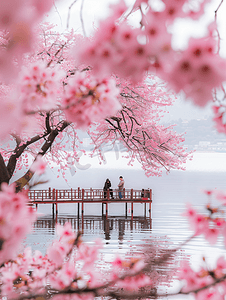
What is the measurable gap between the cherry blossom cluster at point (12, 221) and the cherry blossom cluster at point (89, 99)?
0.90 m

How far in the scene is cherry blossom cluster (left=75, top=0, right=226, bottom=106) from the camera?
1.59 m

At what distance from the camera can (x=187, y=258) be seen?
15219 mm

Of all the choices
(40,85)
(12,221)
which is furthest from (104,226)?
(12,221)

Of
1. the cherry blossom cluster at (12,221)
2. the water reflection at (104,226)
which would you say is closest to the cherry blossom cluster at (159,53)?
the cherry blossom cluster at (12,221)

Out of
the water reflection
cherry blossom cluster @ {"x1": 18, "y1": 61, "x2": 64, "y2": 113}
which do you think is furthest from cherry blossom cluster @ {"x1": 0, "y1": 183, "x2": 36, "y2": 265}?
the water reflection

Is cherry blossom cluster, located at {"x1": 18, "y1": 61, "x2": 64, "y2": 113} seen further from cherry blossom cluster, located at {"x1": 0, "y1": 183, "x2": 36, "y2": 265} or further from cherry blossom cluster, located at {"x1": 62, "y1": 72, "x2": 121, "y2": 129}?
cherry blossom cluster, located at {"x1": 0, "y1": 183, "x2": 36, "y2": 265}

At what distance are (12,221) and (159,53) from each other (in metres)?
1.08

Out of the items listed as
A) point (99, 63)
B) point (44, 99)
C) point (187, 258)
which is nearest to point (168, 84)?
point (99, 63)

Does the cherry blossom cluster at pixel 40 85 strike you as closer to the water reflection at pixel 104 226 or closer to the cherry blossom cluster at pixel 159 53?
the cherry blossom cluster at pixel 159 53

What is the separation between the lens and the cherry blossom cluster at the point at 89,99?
2.27m

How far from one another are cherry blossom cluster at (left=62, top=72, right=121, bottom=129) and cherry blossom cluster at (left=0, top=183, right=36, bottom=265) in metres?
0.90

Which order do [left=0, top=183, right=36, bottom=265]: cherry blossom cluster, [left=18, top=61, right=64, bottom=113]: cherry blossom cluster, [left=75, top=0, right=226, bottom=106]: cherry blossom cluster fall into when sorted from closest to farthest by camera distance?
[left=0, top=183, right=36, bottom=265]: cherry blossom cluster → [left=75, top=0, right=226, bottom=106]: cherry blossom cluster → [left=18, top=61, right=64, bottom=113]: cherry blossom cluster

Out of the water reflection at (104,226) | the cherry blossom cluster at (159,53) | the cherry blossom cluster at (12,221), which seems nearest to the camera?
the cherry blossom cluster at (12,221)

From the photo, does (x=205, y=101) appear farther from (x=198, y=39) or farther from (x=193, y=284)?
(x=193, y=284)
